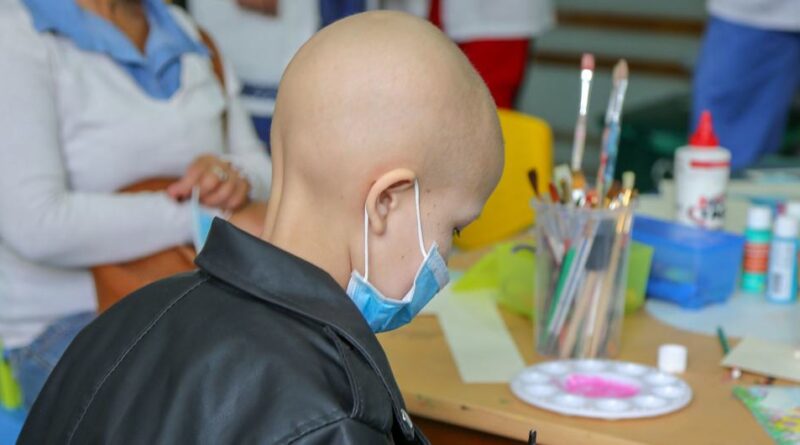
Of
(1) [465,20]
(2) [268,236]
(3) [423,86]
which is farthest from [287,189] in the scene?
(1) [465,20]

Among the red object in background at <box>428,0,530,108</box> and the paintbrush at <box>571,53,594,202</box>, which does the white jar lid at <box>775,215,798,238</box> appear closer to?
the paintbrush at <box>571,53,594,202</box>

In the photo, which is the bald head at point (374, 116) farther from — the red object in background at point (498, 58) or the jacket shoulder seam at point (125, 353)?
the red object in background at point (498, 58)

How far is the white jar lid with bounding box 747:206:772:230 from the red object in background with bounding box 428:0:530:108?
4.75 ft

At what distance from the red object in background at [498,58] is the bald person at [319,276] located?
6.97ft

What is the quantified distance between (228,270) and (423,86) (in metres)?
0.24

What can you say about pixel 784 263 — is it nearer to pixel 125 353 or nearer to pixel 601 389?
pixel 601 389

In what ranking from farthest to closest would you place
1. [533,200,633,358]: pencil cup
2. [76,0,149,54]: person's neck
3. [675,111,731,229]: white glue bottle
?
[76,0,149,54]: person's neck, [675,111,731,229]: white glue bottle, [533,200,633,358]: pencil cup

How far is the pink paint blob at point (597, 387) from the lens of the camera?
54.7 inches

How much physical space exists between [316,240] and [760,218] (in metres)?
0.98

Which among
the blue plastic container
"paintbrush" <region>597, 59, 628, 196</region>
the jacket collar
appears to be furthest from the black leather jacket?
the blue plastic container

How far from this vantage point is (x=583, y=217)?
152 centimetres

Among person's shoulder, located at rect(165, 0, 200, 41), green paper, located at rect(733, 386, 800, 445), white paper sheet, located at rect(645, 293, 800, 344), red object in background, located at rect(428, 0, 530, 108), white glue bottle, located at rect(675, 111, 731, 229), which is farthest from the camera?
red object in background, located at rect(428, 0, 530, 108)

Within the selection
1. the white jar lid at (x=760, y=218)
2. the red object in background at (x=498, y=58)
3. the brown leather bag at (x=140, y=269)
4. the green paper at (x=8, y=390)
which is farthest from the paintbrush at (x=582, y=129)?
the red object in background at (x=498, y=58)

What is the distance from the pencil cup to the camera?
1520mm
